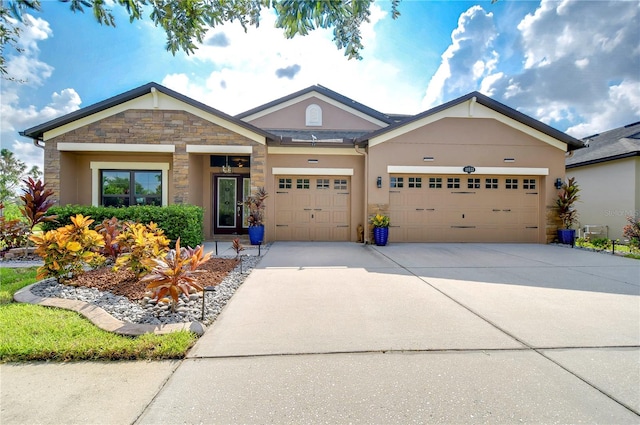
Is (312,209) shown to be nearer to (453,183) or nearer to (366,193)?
(366,193)

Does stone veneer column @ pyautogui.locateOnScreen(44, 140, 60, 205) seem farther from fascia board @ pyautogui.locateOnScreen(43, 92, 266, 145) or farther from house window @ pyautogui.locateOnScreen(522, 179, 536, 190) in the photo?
house window @ pyautogui.locateOnScreen(522, 179, 536, 190)

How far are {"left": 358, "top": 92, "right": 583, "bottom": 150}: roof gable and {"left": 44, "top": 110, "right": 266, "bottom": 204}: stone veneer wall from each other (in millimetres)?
5065

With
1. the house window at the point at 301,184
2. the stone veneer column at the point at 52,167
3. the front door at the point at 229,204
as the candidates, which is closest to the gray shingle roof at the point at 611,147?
the house window at the point at 301,184

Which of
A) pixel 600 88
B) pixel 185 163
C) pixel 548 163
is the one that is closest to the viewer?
pixel 185 163

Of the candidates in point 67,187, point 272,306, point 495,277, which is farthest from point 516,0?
point 67,187

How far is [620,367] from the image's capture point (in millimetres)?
2559

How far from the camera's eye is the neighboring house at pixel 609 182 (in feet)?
37.0

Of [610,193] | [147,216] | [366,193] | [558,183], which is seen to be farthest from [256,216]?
[610,193]

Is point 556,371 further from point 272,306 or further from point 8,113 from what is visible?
point 8,113

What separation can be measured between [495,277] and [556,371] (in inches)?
135

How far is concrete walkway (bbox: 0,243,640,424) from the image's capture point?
198cm

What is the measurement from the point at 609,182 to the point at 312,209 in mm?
12699

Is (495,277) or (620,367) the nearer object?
(620,367)

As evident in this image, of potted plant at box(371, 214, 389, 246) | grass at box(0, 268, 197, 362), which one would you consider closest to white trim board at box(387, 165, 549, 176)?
potted plant at box(371, 214, 389, 246)
